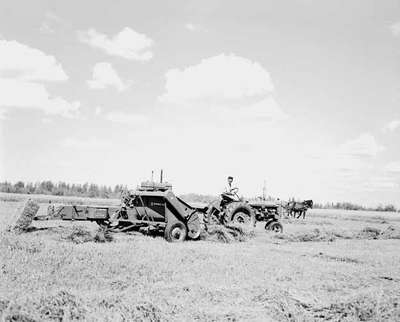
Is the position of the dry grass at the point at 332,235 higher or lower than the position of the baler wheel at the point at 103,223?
lower

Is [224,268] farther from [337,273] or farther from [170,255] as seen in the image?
[337,273]

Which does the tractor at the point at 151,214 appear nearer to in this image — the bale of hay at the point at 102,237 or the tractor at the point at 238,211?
the bale of hay at the point at 102,237

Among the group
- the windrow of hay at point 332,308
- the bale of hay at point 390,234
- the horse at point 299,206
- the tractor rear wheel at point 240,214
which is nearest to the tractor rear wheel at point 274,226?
the tractor rear wheel at point 240,214

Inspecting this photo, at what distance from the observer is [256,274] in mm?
7438

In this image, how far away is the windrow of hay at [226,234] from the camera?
12578 millimetres

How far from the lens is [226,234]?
12.7 meters

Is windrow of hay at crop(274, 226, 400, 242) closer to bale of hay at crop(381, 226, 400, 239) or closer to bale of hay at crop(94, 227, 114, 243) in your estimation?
bale of hay at crop(381, 226, 400, 239)

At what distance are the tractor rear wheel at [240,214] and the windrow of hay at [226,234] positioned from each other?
1821 millimetres

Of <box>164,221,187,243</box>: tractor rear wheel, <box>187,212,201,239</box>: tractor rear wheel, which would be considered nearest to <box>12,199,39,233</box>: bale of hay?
<box>164,221,187,243</box>: tractor rear wheel

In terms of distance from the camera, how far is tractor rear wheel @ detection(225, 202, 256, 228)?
15.6 meters

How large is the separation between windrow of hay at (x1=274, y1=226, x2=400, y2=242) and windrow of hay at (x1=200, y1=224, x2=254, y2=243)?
1258 millimetres

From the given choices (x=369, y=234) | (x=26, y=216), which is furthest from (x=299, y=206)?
(x=26, y=216)

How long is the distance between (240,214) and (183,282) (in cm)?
956

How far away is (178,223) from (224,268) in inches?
160
